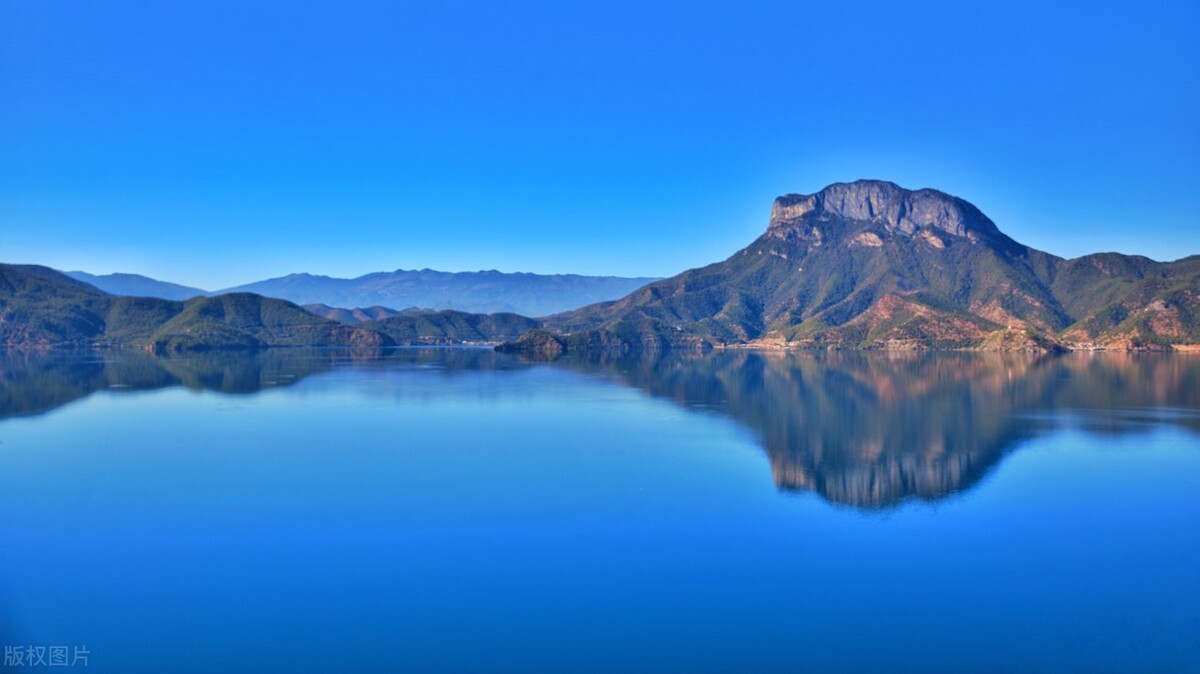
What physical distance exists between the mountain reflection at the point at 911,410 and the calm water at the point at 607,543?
49cm

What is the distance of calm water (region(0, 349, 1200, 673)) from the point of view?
20609mm

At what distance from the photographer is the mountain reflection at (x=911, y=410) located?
139 feet

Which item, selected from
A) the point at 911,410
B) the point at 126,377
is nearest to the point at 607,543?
the point at 911,410

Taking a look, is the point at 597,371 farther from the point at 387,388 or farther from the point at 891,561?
the point at 891,561

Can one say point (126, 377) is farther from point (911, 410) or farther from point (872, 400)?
point (911, 410)

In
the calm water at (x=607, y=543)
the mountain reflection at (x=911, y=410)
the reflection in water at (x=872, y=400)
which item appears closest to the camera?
the calm water at (x=607, y=543)

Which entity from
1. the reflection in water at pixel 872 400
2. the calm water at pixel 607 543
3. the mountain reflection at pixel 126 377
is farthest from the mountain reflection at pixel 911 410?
the mountain reflection at pixel 126 377

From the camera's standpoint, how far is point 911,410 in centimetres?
7125

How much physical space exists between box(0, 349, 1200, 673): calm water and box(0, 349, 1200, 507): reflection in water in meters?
0.59

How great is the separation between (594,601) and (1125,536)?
23689 mm

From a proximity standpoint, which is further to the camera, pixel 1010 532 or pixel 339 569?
pixel 1010 532

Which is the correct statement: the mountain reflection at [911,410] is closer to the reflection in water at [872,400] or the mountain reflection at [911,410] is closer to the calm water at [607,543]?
the reflection in water at [872,400]

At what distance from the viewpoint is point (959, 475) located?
41969 mm

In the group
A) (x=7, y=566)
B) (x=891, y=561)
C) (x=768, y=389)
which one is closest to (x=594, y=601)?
(x=891, y=561)
